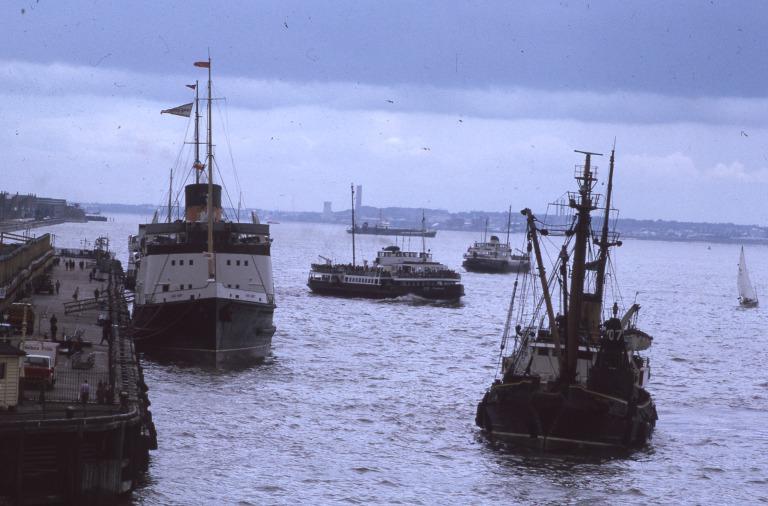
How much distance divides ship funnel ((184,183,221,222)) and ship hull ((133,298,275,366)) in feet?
36.4

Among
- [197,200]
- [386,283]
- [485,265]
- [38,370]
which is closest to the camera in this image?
[38,370]

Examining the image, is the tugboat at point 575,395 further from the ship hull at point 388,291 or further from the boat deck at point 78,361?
the ship hull at point 388,291

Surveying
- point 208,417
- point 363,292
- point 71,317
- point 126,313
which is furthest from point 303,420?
point 363,292

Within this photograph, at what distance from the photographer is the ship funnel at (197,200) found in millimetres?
75312

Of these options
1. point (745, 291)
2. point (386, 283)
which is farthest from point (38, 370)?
point (745, 291)

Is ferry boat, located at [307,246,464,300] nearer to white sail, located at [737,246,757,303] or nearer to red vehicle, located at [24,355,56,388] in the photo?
white sail, located at [737,246,757,303]

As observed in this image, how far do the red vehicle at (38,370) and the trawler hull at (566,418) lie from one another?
16.9 m

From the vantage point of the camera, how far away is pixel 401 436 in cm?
4534

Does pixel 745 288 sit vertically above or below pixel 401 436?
above

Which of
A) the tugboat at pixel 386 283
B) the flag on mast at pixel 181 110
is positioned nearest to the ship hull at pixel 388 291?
the tugboat at pixel 386 283

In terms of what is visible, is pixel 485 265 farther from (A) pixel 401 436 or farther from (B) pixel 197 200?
(A) pixel 401 436

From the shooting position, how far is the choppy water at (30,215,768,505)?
123 ft

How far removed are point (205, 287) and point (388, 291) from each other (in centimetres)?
5990

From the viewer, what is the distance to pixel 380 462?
40906 millimetres
